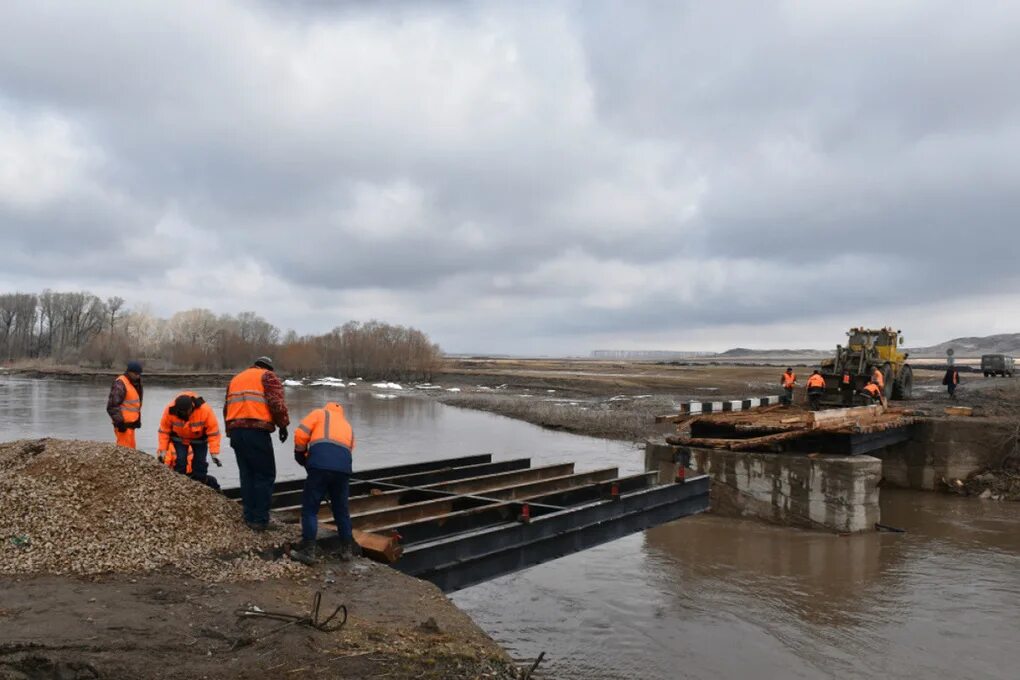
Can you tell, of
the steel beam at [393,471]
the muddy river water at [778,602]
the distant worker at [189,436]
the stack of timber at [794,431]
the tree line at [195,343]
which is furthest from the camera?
the tree line at [195,343]

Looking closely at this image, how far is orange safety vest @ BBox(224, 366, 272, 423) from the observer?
21.0 feet

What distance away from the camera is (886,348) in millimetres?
23531

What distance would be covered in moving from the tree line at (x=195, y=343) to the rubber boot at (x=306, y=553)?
71672 millimetres

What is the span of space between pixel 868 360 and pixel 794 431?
9.63 metres

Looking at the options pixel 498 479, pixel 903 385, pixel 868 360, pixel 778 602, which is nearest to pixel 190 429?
pixel 498 479

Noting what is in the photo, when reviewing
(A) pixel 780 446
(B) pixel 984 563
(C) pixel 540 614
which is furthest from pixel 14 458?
(B) pixel 984 563

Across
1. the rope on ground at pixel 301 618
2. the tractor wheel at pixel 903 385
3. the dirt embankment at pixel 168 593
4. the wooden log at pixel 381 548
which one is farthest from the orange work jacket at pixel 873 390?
the rope on ground at pixel 301 618

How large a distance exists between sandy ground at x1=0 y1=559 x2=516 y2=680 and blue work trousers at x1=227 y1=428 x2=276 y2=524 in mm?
1048

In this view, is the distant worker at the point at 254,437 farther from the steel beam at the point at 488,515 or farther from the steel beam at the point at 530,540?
the steel beam at the point at 530,540

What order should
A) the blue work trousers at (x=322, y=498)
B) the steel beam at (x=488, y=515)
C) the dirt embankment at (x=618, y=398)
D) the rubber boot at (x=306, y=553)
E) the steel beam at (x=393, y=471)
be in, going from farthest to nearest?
the dirt embankment at (x=618, y=398) < the steel beam at (x=393, y=471) < the steel beam at (x=488, y=515) < the blue work trousers at (x=322, y=498) < the rubber boot at (x=306, y=553)

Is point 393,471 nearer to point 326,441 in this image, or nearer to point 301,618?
point 326,441

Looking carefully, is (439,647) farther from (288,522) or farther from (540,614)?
(540,614)

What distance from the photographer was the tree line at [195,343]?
80938 mm

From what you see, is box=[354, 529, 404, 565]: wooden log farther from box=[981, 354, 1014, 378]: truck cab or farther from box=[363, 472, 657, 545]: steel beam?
box=[981, 354, 1014, 378]: truck cab
